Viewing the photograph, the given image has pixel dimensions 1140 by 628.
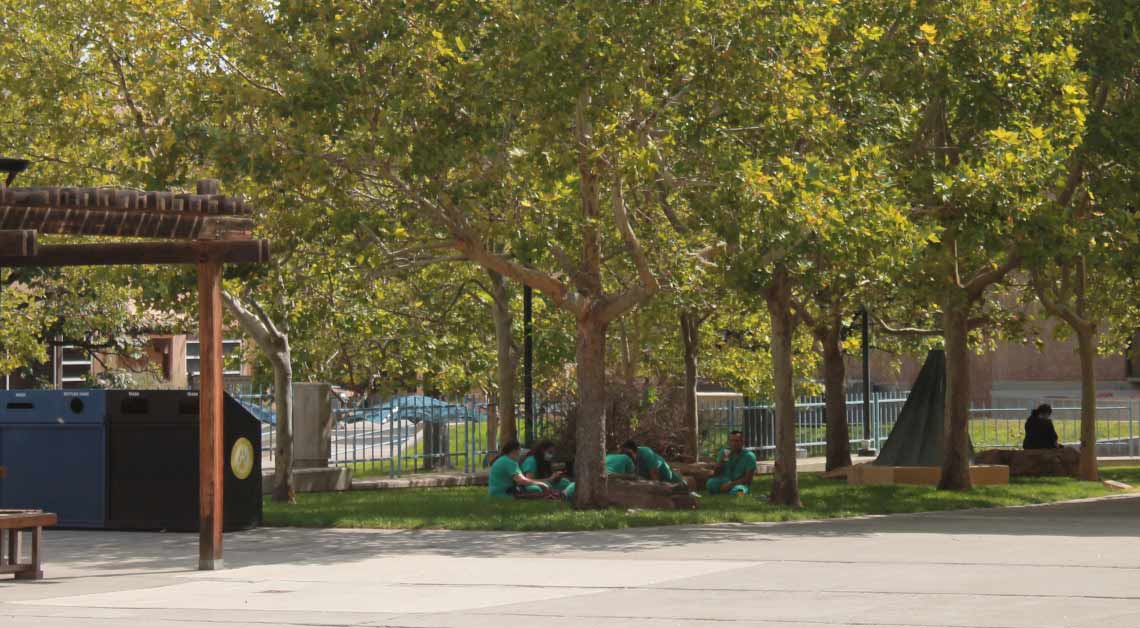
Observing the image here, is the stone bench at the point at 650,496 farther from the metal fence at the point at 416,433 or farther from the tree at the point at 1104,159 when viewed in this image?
the metal fence at the point at 416,433

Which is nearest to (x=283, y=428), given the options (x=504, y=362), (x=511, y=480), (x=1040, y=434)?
(x=511, y=480)

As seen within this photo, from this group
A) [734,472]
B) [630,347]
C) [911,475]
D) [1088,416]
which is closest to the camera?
[734,472]

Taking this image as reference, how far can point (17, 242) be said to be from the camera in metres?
12.1

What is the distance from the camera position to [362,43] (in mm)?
18359

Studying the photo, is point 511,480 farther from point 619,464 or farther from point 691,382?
point 691,382

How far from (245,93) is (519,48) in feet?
11.3

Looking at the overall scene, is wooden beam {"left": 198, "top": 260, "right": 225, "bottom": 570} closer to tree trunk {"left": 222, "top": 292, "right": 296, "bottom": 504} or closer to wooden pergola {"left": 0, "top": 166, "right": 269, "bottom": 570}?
wooden pergola {"left": 0, "top": 166, "right": 269, "bottom": 570}

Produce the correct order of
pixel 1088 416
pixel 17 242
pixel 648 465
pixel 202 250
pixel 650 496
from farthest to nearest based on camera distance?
pixel 1088 416 < pixel 648 465 < pixel 650 496 < pixel 202 250 < pixel 17 242

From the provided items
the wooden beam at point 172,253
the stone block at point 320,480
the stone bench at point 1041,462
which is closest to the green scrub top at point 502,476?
the stone block at point 320,480

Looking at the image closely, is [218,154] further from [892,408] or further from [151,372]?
[151,372]

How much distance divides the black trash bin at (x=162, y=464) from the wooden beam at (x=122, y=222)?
4.11 metres

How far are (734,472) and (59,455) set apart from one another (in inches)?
405

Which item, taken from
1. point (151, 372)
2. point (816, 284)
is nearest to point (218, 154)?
point (816, 284)

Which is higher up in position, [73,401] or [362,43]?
[362,43]
